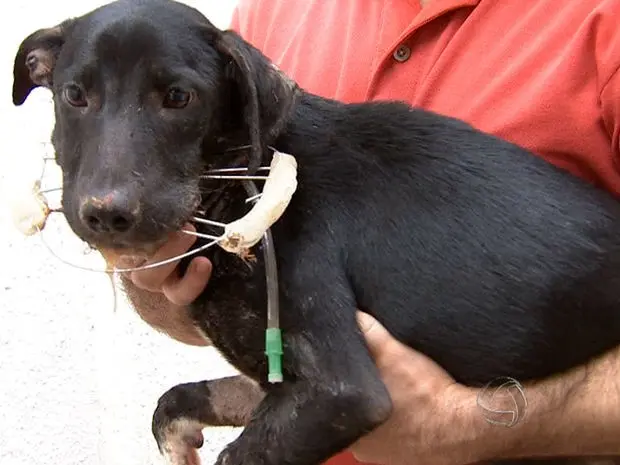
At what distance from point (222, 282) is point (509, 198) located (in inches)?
18.1

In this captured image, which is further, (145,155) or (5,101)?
(5,101)

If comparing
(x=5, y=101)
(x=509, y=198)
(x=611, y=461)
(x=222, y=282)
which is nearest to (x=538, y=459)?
(x=611, y=461)

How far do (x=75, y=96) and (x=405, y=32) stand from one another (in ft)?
1.87

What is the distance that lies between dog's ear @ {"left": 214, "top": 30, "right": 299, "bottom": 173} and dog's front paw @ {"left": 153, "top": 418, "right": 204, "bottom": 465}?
0.58 metres

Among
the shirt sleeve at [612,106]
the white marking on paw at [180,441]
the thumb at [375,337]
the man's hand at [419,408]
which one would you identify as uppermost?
the shirt sleeve at [612,106]

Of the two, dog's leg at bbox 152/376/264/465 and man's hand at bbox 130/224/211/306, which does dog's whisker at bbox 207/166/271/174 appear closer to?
man's hand at bbox 130/224/211/306

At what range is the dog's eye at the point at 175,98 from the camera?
123 centimetres

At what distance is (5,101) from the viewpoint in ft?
8.05

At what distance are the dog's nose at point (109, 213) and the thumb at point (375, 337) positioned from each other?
0.38 m

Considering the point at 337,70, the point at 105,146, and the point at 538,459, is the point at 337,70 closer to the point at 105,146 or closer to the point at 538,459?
the point at 105,146

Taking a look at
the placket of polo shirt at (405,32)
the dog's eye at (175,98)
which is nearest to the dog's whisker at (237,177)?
the dog's eye at (175,98)

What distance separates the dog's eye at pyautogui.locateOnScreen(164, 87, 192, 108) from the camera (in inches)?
48.3

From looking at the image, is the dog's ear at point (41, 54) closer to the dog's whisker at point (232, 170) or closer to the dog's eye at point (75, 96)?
the dog's eye at point (75, 96)

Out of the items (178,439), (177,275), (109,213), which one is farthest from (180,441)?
(109,213)
